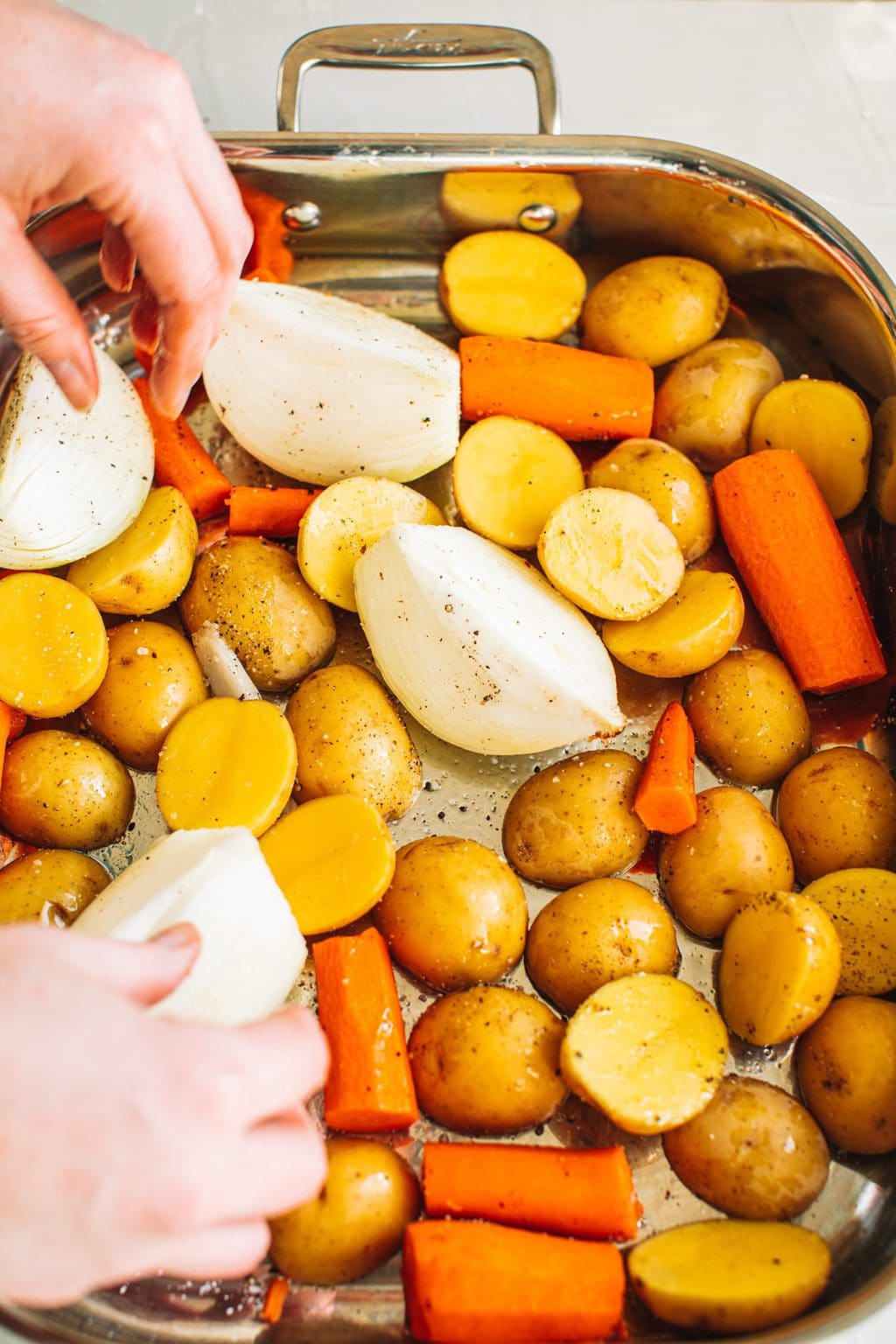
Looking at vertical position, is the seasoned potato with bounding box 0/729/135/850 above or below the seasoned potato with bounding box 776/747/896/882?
below

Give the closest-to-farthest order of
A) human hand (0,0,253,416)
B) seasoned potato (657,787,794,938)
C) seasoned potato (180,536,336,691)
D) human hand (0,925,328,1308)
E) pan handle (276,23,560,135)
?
human hand (0,925,328,1308) < human hand (0,0,253,416) < seasoned potato (657,787,794,938) < seasoned potato (180,536,336,691) < pan handle (276,23,560,135)

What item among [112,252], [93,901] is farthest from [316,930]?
[112,252]

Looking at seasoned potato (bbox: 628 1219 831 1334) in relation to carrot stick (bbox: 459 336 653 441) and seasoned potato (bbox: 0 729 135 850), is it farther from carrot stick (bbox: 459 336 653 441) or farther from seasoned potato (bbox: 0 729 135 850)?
carrot stick (bbox: 459 336 653 441)

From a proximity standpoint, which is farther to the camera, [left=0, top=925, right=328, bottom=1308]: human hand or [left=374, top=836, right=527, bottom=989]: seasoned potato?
[left=374, top=836, right=527, bottom=989]: seasoned potato

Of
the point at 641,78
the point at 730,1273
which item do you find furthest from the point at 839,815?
the point at 641,78

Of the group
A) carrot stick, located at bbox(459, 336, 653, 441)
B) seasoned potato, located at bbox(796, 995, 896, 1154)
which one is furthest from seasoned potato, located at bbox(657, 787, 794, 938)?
carrot stick, located at bbox(459, 336, 653, 441)

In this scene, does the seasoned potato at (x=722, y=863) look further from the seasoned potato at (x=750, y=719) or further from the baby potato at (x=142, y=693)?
the baby potato at (x=142, y=693)

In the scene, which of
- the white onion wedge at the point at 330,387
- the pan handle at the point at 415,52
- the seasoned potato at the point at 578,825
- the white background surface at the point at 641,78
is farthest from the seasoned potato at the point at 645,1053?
the white background surface at the point at 641,78
